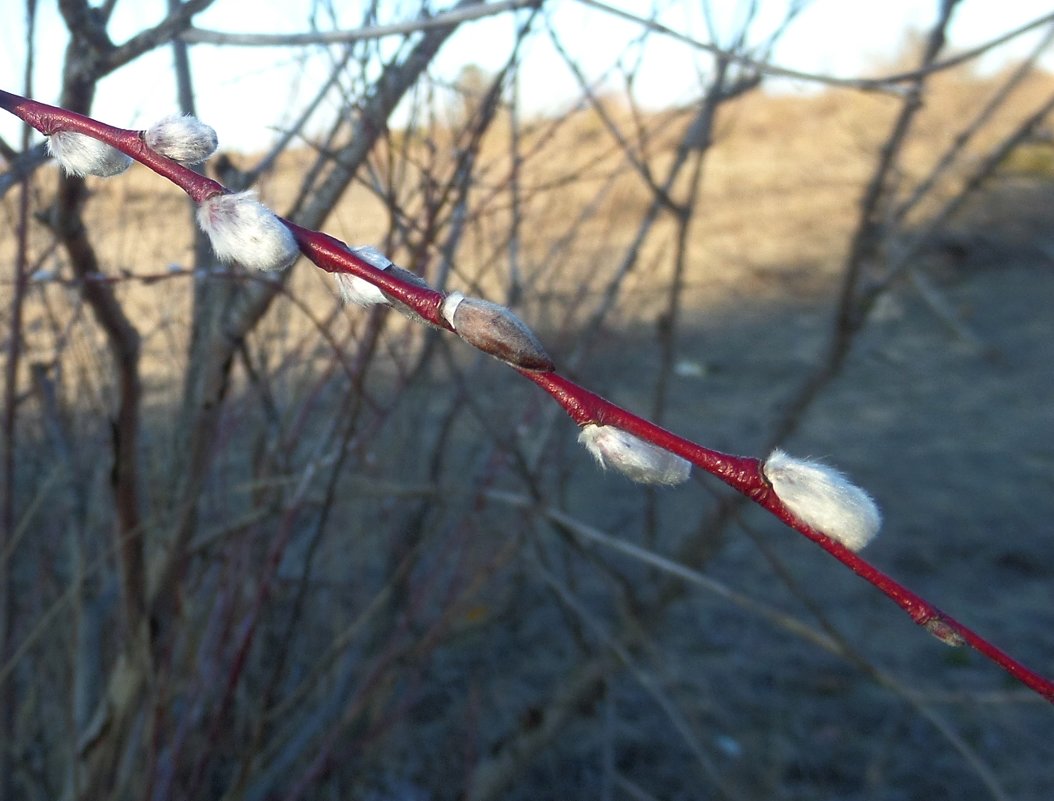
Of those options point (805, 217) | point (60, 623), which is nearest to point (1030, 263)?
point (805, 217)

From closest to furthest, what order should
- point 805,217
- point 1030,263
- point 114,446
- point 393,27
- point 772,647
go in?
point 393,27 → point 114,446 → point 772,647 → point 1030,263 → point 805,217

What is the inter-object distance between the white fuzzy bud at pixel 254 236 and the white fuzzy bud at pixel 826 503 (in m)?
0.29

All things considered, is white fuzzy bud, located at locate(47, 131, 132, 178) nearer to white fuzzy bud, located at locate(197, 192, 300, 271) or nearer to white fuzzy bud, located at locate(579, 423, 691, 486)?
white fuzzy bud, located at locate(197, 192, 300, 271)

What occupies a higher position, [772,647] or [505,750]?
[772,647]

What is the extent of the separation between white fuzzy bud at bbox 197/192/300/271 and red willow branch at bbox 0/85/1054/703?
0.04 ft

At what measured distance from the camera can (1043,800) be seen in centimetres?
292

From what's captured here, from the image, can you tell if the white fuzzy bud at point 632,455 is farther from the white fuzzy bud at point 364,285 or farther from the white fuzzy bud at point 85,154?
the white fuzzy bud at point 85,154

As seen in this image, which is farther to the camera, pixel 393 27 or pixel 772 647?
pixel 772 647

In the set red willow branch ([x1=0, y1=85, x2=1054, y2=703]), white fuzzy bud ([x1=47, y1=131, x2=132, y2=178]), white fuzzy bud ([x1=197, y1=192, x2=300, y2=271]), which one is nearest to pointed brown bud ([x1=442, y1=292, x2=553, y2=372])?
red willow branch ([x1=0, y1=85, x2=1054, y2=703])

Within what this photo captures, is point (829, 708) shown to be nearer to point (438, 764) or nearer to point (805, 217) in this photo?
point (438, 764)

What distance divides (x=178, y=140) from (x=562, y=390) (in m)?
0.26

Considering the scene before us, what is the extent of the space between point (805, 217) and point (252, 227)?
8.88 m

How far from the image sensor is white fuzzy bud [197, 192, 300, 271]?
1.93ft

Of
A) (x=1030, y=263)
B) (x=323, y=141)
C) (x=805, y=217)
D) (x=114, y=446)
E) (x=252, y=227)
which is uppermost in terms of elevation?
(x=805, y=217)
